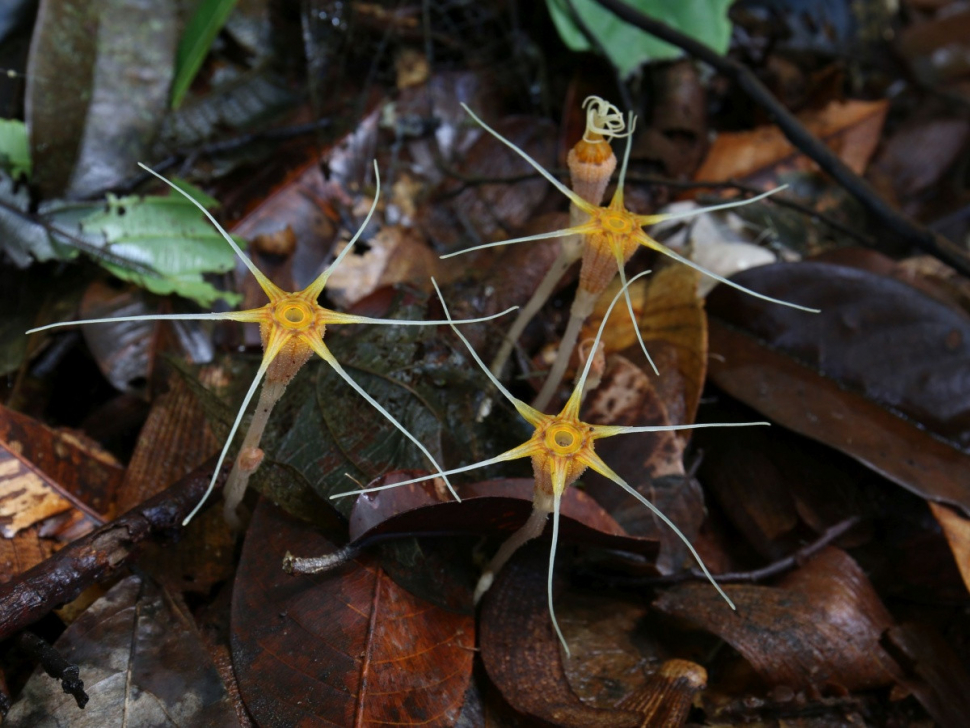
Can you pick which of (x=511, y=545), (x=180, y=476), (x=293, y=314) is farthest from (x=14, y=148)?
(x=511, y=545)

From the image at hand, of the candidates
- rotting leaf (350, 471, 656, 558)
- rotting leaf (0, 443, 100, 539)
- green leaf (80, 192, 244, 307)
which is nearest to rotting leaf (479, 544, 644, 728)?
rotting leaf (350, 471, 656, 558)

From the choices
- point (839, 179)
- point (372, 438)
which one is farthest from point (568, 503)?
point (839, 179)

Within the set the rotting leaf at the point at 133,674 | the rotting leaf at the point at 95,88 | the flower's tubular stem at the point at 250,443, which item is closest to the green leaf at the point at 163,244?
the rotting leaf at the point at 95,88

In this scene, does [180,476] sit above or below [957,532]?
above

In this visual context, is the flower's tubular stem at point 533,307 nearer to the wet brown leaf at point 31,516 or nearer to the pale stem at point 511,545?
the pale stem at point 511,545

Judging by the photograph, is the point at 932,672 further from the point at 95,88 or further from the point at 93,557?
the point at 95,88

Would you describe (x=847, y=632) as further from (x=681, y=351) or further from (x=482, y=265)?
(x=482, y=265)
